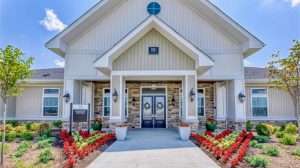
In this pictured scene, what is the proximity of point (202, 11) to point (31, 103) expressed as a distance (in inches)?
480

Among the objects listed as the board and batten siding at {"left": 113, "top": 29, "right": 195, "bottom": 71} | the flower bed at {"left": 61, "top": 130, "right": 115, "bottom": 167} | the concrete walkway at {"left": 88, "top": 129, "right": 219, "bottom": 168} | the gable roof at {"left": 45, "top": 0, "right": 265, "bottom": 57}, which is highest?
the gable roof at {"left": 45, "top": 0, "right": 265, "bottom": 57}

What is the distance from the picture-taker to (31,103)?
1457cm

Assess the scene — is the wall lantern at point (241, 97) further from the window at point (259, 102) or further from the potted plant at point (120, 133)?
the potted plant at point (120, 133)

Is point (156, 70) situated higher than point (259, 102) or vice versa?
point (156, 70)

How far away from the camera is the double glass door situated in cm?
1404

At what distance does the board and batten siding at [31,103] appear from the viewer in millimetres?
14484

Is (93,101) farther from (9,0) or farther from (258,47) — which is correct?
(258,47)

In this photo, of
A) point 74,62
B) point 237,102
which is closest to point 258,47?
point 237,102

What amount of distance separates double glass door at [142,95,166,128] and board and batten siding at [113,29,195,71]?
3.82 meters

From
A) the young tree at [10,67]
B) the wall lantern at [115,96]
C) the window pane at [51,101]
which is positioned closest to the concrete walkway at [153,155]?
the wall lantern at [115,96]

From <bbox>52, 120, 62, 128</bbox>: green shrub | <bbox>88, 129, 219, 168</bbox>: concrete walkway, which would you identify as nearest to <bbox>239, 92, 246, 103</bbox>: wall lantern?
<bbox>88, 129, 219, 168</bbox>: concrete walkway

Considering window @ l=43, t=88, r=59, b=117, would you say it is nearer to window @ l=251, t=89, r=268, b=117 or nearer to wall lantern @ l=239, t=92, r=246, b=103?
wall lantern @ l=239, t=92, r=246, b=103

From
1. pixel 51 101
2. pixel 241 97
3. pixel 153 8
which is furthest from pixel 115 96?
pixel 241 97

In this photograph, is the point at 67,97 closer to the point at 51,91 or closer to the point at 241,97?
the point at 51,91
